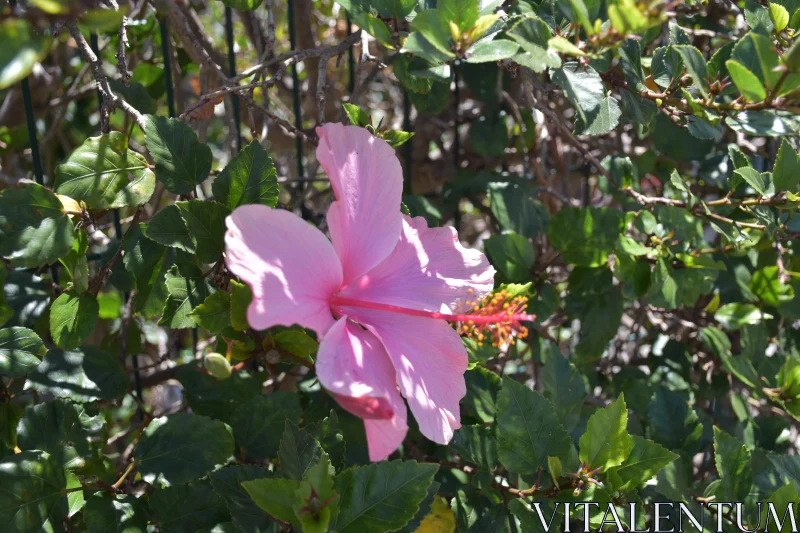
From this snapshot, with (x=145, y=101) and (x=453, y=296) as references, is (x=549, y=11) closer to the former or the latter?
(x=453, y=296)

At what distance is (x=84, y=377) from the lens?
1380 millimetres

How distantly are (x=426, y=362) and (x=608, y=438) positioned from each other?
0.36m

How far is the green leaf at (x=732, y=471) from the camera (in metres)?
1.32

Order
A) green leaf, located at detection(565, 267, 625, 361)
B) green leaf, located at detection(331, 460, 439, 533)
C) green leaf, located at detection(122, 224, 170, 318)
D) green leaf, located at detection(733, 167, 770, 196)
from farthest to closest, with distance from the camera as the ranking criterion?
1. green leaf, located at detection(565, 267, 625, 361)
2. green leaf, located at detection(733, 167, 770, 196)
3. green leaf, located at detection(122, 224, 170, 318)
4. green leaf, located at detection(331, 460, 439, 533)

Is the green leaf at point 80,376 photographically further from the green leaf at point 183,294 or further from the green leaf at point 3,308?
the green leaf at point 183,294

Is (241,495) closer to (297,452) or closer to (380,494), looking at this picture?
(297,452)

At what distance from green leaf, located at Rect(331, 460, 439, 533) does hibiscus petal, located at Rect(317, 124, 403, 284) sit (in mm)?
289

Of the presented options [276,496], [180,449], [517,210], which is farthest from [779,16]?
[180,449]

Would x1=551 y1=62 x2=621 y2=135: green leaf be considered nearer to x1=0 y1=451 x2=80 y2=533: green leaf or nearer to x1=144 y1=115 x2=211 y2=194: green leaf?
x1=144 y1=115 x2=211 y2=194: green leaf

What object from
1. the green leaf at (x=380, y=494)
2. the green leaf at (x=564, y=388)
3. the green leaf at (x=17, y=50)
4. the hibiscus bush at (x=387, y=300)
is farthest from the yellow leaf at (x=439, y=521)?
the green leaf at (x=17, y=50)

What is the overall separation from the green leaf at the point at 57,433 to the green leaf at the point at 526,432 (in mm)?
741

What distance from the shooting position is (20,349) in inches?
47.4

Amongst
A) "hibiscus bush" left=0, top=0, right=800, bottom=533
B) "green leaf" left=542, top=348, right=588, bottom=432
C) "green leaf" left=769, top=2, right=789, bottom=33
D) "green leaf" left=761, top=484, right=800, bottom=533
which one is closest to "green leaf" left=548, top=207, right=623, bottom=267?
"hibiscus bush" left=0, top=0, right=800, bottom=533

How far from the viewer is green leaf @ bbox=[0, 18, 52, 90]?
2.65 feet
